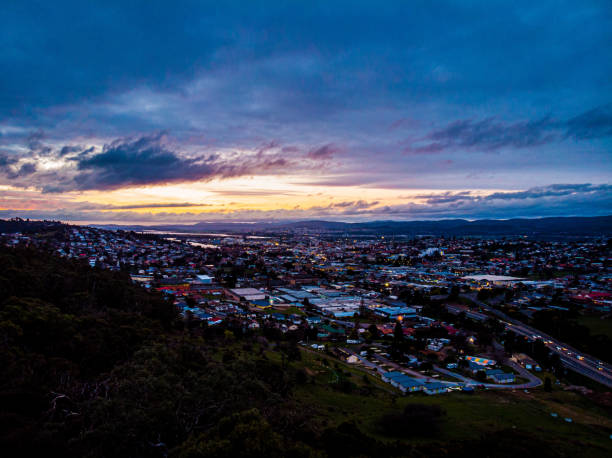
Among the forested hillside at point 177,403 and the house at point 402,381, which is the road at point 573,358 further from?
the house at point 402,381

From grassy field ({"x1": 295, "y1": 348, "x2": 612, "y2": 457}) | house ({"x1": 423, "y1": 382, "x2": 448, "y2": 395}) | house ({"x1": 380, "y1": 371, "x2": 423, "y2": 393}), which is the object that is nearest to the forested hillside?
grassy field ({"x1": 295, "y1": 348, "x2": 612, "y2": 457})

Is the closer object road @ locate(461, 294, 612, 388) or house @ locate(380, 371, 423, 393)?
house @ locate(380, 371, 423, 393)

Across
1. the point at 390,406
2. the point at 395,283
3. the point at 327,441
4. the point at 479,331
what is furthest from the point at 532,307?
the point at 327,441

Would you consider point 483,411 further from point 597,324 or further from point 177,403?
point 597,324

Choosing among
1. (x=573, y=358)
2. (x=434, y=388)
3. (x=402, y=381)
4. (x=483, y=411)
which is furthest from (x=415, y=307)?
(x=483, y=411)

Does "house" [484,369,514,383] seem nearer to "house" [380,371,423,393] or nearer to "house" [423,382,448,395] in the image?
"house" [423,382,448,395]
